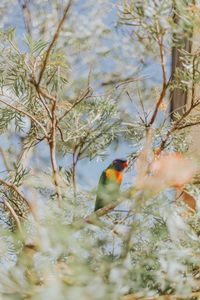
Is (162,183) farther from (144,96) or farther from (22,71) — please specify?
(144,96)

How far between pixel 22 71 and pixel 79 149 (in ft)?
0.88

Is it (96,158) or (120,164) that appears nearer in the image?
(96,158)

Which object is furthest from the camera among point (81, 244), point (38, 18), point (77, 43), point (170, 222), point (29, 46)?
point (38, 18)

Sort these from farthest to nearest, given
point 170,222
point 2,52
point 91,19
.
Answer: point 91,19 < point 2,52 < point 170,222

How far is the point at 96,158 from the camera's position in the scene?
153 cm

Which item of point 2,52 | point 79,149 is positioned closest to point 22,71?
point 2,52

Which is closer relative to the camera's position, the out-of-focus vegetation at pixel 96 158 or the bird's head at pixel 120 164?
the out-of-focus vegetation at pixel 96 158

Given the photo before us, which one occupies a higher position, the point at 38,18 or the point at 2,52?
the point at 38,18

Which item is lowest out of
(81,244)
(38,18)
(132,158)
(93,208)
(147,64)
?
(81,244)

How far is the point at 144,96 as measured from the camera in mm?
2047

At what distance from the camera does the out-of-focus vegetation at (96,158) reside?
0.53 meters

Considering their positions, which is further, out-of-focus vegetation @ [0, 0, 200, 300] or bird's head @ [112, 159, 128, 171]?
bird's head @ [112, 159, 128, 171]

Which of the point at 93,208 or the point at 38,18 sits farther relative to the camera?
the point at 38,18

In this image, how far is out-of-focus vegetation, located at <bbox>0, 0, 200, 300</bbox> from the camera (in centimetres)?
53
